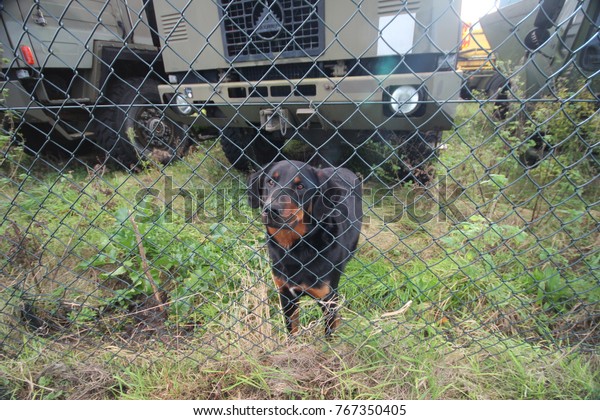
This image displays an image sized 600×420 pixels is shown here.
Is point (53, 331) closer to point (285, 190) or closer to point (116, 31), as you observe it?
point (285, 190)

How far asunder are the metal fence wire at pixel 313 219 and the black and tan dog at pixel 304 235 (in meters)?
0.01

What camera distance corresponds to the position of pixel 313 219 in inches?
78.7

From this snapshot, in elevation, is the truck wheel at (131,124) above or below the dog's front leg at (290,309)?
above

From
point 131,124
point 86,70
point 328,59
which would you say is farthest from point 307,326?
point 86,70

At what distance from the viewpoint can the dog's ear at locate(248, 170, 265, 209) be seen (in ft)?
7.59

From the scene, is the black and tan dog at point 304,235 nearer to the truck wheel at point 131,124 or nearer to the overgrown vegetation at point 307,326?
the overgrown vegetation at point 307,326

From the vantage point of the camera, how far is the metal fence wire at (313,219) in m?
1.79

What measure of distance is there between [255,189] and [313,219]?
62 centimetres

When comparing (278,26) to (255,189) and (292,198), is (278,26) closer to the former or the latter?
(255,189)

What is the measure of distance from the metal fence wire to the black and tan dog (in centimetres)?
1

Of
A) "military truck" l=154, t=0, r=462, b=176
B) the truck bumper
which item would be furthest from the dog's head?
the truck bumper

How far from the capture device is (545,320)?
2051 mm

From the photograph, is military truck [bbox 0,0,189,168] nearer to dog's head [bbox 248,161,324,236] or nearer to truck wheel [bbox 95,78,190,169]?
truck wheel [bbox 95,78,190,169]

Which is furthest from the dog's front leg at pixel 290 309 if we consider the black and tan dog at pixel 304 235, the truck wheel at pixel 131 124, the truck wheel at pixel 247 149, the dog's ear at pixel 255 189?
the truck wheel at pixel 131 124
